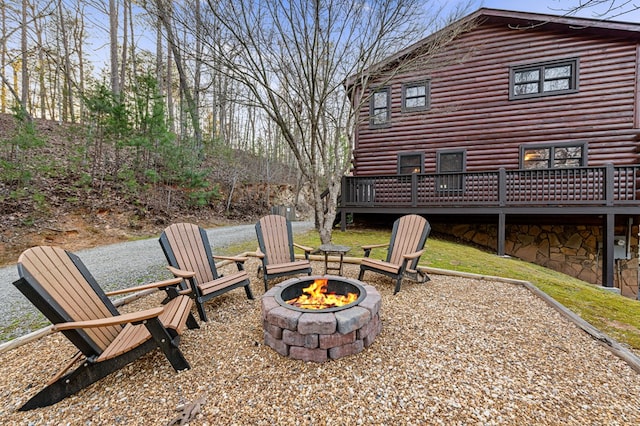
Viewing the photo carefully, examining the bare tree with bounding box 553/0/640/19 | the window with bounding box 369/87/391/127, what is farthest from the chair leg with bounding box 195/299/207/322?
the window with bounding box 369/87/391/127

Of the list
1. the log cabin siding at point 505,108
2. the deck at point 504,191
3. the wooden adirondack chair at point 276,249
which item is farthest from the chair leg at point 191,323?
the log cabin siding at point 505,108

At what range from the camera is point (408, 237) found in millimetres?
4152

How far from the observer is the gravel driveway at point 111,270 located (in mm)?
3066

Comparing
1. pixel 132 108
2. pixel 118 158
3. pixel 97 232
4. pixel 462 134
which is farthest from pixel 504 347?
pixel 118 158

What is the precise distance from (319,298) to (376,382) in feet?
3.35

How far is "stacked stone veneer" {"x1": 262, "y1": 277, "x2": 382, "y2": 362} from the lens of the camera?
82.4 inches

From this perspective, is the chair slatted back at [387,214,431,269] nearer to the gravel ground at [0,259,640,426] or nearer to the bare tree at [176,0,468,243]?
the gravel ground at [0,259,640,426]

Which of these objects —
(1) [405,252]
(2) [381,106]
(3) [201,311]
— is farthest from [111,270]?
(2) [381,106]

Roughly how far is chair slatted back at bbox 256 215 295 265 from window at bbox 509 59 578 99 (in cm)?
851

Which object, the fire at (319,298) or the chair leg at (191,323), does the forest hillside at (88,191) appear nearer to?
the chair leg at (191,323)

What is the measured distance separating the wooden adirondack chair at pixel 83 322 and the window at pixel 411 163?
8.52 meters

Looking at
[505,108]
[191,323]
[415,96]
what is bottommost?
[191,323]

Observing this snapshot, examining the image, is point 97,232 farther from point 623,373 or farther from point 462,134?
point 462,134

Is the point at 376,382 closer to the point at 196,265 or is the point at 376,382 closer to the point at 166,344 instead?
the point at 166,344
